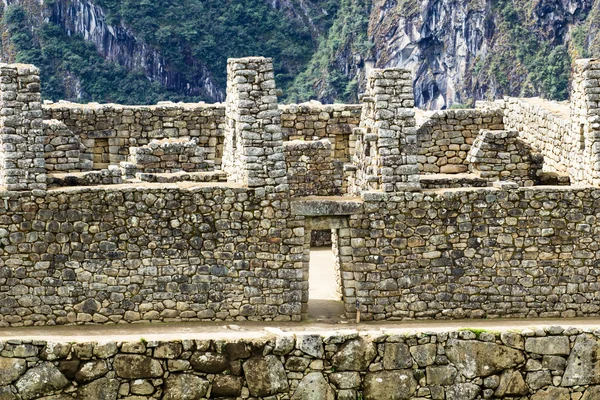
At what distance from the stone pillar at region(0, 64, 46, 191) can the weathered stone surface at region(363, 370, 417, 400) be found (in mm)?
10517

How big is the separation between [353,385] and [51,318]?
10376 mm

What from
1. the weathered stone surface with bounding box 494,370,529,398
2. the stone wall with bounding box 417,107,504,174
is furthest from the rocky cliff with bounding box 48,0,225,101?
the weathered stone surface with bounding box 494,370,529,398

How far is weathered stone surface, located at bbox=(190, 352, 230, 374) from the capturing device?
12344 millimetres

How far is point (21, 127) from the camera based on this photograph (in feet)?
72.7

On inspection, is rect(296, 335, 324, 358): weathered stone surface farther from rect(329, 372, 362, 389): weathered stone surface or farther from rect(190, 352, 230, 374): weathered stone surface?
rect(190, 352, 230, 374): weathered stone surface

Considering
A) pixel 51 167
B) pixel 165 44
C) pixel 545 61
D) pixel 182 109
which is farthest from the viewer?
pixel 165 44

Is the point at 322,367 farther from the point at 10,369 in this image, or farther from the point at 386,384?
the point at 10,369

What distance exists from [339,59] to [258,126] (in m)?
132

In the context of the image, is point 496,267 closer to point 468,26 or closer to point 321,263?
point 321,263

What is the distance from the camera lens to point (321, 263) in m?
26.9

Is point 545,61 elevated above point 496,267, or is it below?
above

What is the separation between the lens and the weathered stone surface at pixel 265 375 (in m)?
12.4

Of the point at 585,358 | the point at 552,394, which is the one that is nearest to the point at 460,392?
the point at 552,394

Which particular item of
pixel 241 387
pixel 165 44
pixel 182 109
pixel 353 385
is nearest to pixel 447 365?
pixel 353 385
